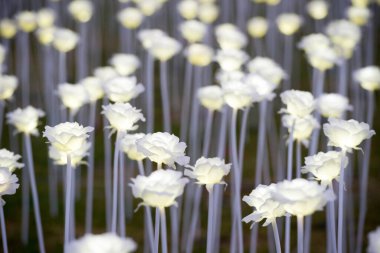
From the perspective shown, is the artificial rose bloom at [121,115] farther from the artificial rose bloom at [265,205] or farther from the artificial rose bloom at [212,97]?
the artificial rose bloom at [212,97]

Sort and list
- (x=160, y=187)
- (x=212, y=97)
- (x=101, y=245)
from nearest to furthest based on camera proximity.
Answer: (x=101, y=245) < (x=160, y=187) < (x=212, y=97)

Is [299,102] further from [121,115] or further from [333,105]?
[121,115]

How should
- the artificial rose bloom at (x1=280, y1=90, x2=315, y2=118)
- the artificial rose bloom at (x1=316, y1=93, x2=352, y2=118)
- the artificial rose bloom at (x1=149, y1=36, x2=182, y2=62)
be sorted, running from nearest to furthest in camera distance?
1. the artificial rose bloom at (x1=280, y1=90, x2=315, y2=118)
2. the artificial rose bloom at (x1=316, y1=93, x2=352, y2=118)
3. the artificial rose bloom at (x1=149, y1=36, x2=182, y2=62)

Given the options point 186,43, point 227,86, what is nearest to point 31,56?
point 186,43

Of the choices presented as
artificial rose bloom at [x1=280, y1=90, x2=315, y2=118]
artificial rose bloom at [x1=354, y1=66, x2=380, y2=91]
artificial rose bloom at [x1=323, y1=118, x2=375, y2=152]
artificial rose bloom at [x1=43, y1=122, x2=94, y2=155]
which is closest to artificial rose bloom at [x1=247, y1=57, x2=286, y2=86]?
artificial rose bloom at [x1=354, y1=66, x2=380, y2=91]

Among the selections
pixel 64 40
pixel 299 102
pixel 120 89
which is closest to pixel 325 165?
pixel 299 102

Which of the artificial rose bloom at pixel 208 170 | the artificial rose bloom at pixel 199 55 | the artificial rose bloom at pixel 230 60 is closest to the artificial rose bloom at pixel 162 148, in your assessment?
→ the artificial rose bloom at pixel 208 170

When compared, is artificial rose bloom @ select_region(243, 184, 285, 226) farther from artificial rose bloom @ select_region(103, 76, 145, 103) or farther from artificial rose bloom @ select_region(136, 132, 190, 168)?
artificial rose bloom @ select_region(103, 76, 145, 103)
